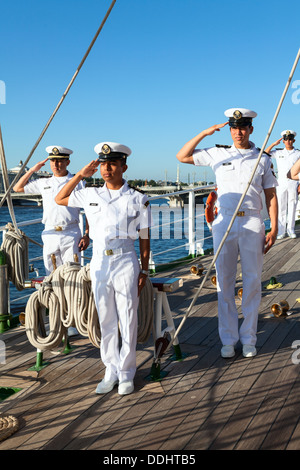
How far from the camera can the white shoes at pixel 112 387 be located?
10.00 feet

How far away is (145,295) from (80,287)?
1.47ft

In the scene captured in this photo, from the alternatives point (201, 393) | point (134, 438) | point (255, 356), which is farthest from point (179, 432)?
point (255, 356)

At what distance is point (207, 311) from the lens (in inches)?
188

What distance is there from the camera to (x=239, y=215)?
11.4ft

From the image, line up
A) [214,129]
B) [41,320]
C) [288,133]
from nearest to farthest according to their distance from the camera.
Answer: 1. [214,129]
2. [41,320]
3. [288,133]

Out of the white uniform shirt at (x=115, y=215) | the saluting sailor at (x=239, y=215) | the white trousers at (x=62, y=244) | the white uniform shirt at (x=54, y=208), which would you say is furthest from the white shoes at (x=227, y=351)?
the white uniform shirt at (x=54, y=208)

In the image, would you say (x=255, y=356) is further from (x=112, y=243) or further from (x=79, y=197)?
(x=79, y=197)

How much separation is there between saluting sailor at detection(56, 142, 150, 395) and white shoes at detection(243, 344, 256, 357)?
36.5 inches

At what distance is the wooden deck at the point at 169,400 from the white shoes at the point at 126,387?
0.04 m

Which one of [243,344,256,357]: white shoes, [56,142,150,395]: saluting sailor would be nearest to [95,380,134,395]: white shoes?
[56,142,150,395]: saluting sailor

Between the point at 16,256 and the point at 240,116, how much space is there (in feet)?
7.42

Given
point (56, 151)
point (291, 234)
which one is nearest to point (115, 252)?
point (56, 151)

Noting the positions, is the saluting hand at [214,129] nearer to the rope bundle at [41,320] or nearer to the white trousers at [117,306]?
the white trousers at [117,306]

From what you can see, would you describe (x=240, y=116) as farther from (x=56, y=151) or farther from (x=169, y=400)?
(x=169, y=400)
